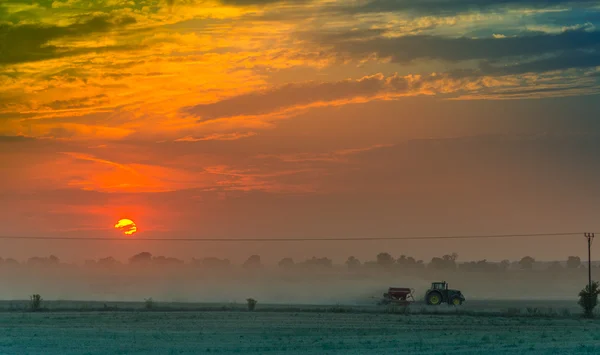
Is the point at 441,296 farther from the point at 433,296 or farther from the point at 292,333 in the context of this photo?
the point at 292,333

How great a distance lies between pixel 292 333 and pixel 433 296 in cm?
3562

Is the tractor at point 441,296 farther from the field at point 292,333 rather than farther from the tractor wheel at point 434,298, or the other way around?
the field at point 292,333

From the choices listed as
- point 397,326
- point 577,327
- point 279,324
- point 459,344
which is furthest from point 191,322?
point 577,327

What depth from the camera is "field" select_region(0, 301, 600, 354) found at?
46.2 meters

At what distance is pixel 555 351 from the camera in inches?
1793

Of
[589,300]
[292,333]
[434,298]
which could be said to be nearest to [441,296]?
[434,298]

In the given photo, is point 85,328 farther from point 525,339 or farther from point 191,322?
point 525,339

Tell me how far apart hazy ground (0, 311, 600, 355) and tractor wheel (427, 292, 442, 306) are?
12948mm

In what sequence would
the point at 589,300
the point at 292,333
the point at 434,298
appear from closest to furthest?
the point at 292,333 → the point at 589,300 → the point at 434,298

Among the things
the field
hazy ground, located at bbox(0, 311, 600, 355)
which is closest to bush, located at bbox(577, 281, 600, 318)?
the field

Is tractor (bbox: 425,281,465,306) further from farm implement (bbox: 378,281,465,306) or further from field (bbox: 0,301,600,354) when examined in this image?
field (bbox: 0,301,600,354)

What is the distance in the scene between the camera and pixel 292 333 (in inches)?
2160

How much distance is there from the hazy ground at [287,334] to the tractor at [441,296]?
13172 mm

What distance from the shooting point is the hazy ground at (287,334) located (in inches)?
1815
